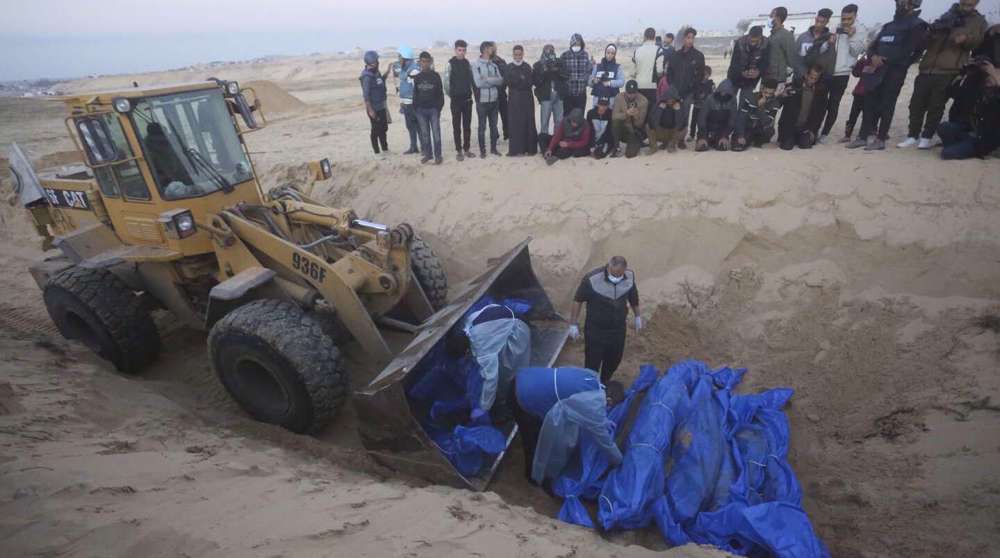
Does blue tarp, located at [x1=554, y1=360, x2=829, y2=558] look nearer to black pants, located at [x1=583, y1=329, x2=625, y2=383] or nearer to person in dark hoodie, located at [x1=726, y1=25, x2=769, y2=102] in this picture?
black pants, located at [x1=583, y1=329, x2=625, y2=383]

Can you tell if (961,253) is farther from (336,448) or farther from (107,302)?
(107,302)

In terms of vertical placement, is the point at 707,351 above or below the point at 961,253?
below

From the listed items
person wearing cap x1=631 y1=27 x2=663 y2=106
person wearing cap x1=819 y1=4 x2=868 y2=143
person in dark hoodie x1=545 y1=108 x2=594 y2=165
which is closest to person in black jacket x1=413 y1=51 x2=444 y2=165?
person in dark hoodie x1=545 y1=108 x2=594 y2=165

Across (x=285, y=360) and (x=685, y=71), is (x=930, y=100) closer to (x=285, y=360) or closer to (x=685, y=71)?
(x=685, y=71)

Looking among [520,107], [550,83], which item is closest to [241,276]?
[520,107]

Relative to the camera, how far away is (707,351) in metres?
5.63

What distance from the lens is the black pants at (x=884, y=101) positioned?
6484 mm

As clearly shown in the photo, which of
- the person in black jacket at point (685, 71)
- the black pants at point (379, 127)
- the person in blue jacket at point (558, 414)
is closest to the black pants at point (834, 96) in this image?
the person in black jacket at point (685, 71)

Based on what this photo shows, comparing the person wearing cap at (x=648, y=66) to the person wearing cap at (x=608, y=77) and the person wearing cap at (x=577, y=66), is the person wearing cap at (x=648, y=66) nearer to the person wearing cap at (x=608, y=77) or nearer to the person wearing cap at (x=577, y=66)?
the person wearing cap at (x=608, y=77)

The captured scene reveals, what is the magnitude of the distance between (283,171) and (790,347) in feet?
30.4

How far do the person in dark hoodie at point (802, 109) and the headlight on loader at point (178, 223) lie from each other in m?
7.08

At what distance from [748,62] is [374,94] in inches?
231

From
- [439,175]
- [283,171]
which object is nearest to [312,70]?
[283,171]

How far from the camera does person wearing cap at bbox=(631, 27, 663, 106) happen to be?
796 centimetres
